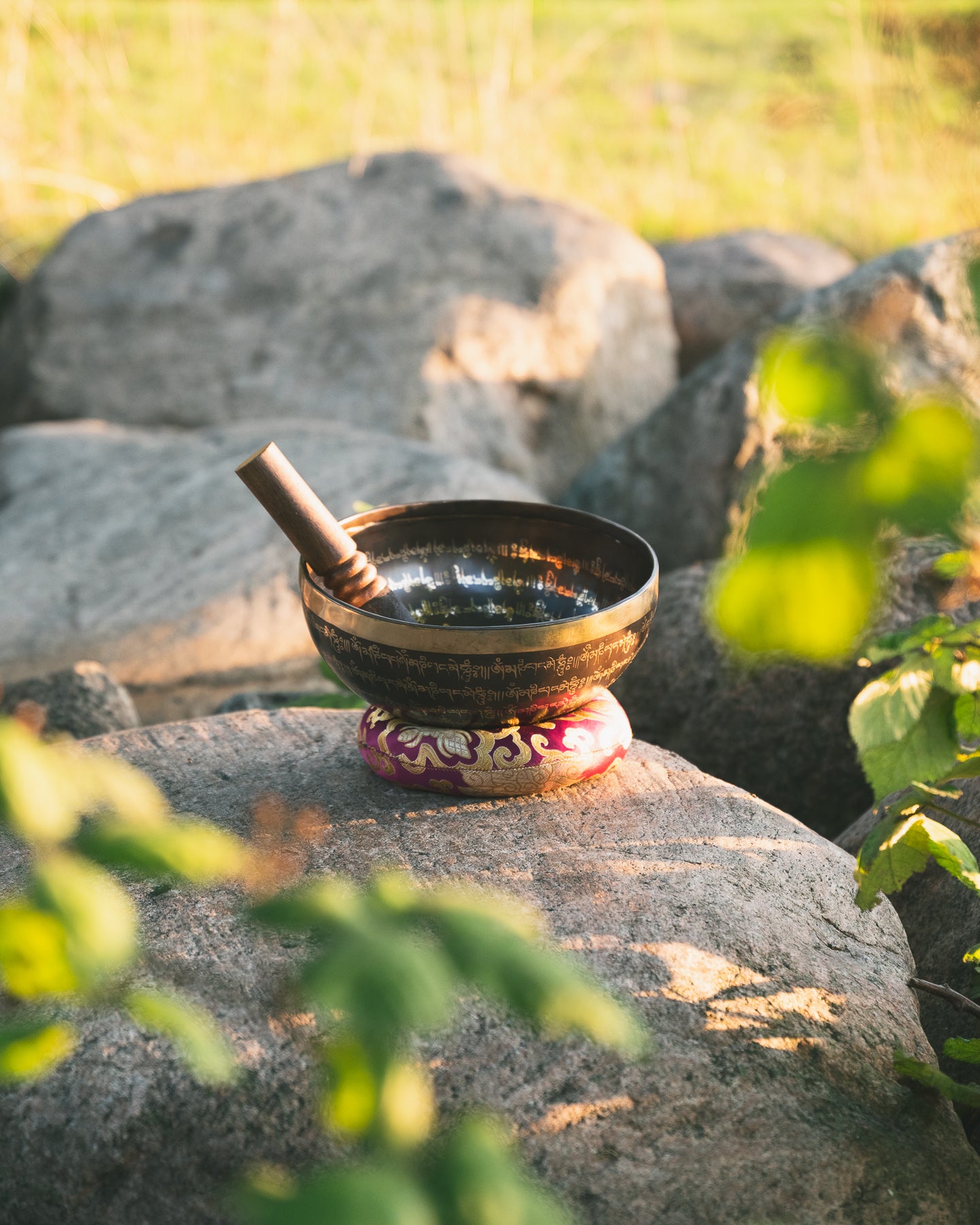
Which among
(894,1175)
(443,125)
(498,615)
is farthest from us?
(443,125)

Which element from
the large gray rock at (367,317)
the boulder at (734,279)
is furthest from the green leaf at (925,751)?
the boulder at (734,279)

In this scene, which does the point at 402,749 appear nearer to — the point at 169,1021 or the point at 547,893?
the point at 547,893

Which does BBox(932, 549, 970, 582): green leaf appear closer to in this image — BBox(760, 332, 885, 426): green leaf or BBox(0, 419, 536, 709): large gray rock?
BBox(760, 332, 885, 426): green leaf

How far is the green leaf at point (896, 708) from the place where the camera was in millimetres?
1380

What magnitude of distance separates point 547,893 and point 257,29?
28.1ft

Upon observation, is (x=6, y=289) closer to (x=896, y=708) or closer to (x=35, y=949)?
(x=896, y=708)

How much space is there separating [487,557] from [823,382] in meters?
1.57

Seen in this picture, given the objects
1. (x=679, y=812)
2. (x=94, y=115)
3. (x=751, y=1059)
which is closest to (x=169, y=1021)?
(x=751, y=1059)

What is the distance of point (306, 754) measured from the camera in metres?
2.03

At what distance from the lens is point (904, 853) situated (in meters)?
1.43

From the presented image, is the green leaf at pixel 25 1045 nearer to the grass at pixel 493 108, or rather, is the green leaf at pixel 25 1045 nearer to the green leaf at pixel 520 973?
the green leaf at pixel 520 973

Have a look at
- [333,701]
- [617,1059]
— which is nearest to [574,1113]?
[617,1059]

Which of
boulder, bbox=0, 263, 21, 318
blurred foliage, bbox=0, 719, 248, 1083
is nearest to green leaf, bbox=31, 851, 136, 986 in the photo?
blurred foliage, bbox=0, 719, 248, 1083

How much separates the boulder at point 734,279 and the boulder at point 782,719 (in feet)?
7.98
